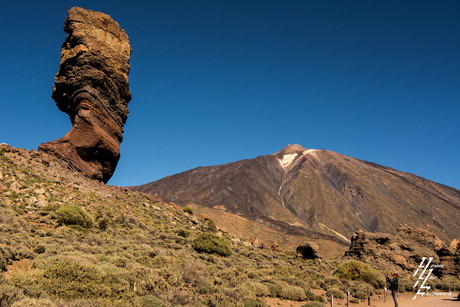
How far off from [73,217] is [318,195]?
107359 millimetres

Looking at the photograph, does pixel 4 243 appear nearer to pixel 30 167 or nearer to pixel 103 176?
pixel 30 167

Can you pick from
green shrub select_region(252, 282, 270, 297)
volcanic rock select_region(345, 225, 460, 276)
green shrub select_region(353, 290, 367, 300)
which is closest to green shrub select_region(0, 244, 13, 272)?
green shrub select_region(252, 282, 270, 297)

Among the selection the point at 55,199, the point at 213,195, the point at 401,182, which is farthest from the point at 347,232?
the point at 55,199

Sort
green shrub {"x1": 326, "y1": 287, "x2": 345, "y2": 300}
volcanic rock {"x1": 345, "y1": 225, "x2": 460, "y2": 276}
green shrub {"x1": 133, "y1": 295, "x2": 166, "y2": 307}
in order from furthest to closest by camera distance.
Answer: volcanic rock {"x1": 345, "y1": 225, "x2": 460, "y2": 276} < green shrub {"x1": 326, "y1": 287, "x2": 345, "y2": 300} < green shrub {"x1": 133, "y1": 295, "x2": 166, "y2": 307}

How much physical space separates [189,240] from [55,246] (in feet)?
31.9

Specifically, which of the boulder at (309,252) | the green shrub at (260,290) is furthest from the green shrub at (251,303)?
the boulder at (309,252)

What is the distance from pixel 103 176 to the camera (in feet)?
76.2

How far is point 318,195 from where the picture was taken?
112 meters

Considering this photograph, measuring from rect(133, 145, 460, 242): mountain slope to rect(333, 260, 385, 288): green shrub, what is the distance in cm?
5054

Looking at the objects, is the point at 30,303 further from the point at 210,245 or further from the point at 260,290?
the point at 210,245

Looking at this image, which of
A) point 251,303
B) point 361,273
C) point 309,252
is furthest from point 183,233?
point 309,252

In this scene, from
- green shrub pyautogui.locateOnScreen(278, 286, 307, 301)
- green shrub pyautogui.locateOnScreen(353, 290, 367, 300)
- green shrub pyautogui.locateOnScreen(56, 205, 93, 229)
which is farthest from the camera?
green shrub pyautogui.locateOnScreen(56, 205, 93, 229)

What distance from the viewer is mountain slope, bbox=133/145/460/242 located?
3612 inches

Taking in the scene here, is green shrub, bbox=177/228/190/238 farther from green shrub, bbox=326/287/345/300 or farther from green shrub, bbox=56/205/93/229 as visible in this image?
green shrub, bbox=326/287/345/300
